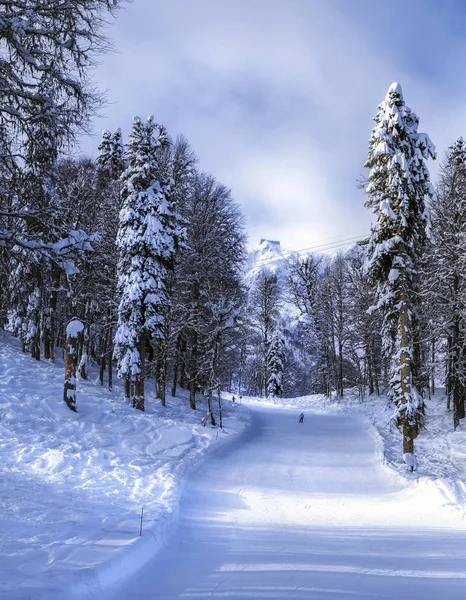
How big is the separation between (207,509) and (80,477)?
3.36 meters

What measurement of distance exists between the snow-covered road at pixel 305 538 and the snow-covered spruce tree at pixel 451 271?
8153 mm

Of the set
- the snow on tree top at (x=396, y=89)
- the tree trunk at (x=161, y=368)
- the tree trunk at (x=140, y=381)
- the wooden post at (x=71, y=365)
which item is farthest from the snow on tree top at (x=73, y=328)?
the snow on tree top at (x=396, y=89)

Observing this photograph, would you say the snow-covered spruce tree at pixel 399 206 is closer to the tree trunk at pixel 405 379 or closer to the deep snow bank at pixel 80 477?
the tree trunk at pixel 405 379

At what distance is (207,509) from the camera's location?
895cm

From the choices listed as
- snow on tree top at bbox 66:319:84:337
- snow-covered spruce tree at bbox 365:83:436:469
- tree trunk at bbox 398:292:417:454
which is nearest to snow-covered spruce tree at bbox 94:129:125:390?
snow on tree top at bbox 66:319:84:337

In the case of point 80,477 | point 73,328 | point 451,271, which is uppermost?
point 451,271

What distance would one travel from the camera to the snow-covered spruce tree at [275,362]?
140ft

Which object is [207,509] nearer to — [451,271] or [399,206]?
[399,206]

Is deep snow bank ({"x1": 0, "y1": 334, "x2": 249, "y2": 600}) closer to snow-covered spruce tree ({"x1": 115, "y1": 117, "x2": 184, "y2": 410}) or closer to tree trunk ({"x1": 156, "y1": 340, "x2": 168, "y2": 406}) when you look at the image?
tree trunk ({"x1": 156, "y1": 340, "x2": 168, "y2": 406})

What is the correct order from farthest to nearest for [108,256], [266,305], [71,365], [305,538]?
[266,305] < [108,256] < [71,365] < [305,538]

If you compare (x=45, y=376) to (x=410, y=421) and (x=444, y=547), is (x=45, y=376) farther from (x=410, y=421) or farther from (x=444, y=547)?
(x=444, y=547)

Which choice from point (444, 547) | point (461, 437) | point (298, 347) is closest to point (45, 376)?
point (444, 547)

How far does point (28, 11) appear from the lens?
19.0 ft

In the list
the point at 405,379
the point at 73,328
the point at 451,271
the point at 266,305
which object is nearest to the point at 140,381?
the point at 73,328
